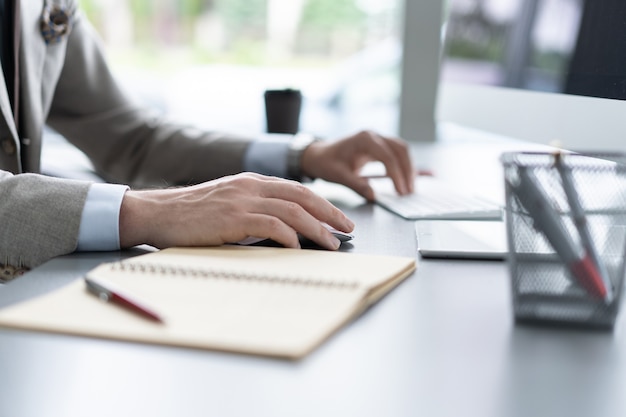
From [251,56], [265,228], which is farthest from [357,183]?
[251,56]

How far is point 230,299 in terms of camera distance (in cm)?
57

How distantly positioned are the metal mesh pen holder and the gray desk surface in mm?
23

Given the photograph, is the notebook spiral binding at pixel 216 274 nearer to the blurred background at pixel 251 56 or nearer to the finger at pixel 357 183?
the finger at pixel 357 183

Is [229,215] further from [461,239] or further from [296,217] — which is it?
[461,239]

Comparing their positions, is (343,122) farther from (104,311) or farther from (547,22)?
(104,311)

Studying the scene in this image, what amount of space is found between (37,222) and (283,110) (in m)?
0.79

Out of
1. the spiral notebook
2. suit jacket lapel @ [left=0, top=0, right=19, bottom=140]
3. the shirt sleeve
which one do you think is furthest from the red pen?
suit jacket lapel @ [left=0, top=0, right=19, bottom=140]

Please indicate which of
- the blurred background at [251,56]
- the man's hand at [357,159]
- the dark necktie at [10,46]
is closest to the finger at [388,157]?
the man's hand at [357,159]

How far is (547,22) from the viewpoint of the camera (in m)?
1.06

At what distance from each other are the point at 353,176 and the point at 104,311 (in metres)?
0.62

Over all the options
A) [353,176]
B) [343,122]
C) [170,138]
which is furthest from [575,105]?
[343,122]

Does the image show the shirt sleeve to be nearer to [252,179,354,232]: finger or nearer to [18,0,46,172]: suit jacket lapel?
[252,179,354,232]: finger

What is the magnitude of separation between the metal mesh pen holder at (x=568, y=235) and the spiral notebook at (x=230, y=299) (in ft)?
0.41

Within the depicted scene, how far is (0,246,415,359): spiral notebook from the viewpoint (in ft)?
1.66
